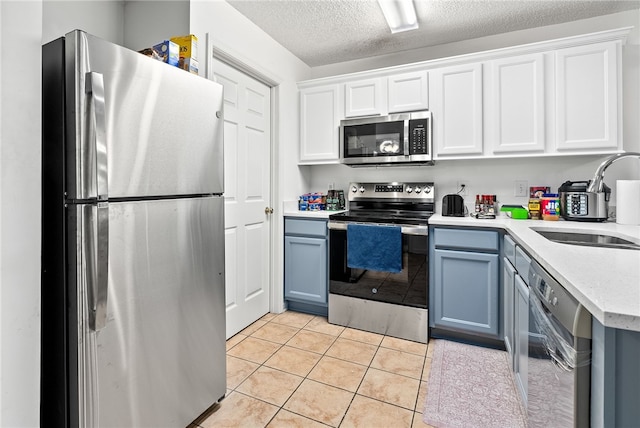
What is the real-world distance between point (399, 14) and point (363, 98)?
0.71m

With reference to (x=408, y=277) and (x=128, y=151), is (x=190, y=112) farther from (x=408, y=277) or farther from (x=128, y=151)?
(x=408, y=277)

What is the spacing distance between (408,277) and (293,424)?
1.29 m

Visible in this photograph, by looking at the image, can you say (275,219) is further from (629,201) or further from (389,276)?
(629,201)

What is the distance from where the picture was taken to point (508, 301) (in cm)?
200

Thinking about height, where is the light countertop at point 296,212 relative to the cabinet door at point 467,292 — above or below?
above

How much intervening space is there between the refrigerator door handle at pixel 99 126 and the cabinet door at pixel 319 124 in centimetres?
213

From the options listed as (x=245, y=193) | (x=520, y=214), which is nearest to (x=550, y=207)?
(x=520, y=214)

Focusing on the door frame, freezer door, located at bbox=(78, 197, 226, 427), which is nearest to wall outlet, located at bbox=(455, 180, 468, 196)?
the door frame

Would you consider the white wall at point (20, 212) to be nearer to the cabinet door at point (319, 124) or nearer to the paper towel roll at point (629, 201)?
the cabinet door at point (319, 124)

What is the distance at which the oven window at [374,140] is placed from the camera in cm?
271

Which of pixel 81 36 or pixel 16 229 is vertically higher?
pixel 81 36

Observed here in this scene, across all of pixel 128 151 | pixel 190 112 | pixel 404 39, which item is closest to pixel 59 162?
pixel 128 151

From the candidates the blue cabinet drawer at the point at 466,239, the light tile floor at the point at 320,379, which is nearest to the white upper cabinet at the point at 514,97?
the blue cabinet drawer at the point at 466,239

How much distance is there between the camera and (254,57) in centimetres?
254
